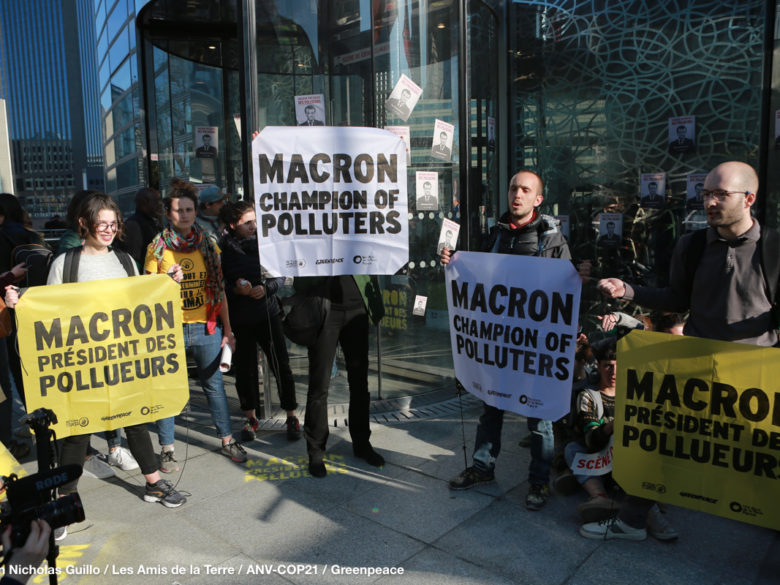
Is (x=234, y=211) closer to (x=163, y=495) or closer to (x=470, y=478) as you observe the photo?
(x=163, y=495)

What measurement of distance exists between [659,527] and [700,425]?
2.57ft

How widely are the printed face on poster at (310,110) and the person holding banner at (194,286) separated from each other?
4.14 feet

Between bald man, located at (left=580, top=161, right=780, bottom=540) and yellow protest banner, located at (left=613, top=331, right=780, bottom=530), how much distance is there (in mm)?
300

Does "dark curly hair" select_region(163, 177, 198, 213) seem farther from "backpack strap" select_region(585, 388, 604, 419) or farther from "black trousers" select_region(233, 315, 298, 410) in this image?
"backpack strap" select_region(585, 388, 604, 419)

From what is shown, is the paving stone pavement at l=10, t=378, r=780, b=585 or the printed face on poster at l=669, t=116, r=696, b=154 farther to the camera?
the printed face on poster at l=669, t=116, r=696, b=154

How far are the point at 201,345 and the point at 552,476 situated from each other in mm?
2429

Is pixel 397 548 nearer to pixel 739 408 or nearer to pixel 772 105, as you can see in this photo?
pixel 739 408

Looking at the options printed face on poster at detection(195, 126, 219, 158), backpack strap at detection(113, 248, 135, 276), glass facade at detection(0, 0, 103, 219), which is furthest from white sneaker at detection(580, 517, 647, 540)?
glass facade at detection(0, 0, 103, 219)

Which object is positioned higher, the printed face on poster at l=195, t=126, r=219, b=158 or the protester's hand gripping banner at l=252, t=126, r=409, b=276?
the printed face on poster at l=195, t=126, r=219, b=158

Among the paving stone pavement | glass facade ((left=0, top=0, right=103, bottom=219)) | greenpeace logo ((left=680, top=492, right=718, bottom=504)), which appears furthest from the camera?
glass facade ((left=0, top=0, right=103, bottom=219))

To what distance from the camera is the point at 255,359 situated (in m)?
4.84

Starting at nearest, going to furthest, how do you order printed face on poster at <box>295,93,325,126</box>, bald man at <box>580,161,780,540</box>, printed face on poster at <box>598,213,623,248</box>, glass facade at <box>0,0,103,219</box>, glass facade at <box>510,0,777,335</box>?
bald man at <box>580,161,780,540</box>, glass facade at <box>510,0,777,335</box>, printed face on poster at <box>295,93,325,126</box>, printed face on poster at <box>598,213,623,248</box>, glass facade at <box>0,0,103,219</box>

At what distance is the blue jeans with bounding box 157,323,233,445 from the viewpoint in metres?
4.08

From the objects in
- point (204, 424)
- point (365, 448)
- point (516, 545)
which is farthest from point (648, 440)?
point (204, 424)
